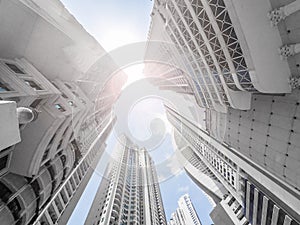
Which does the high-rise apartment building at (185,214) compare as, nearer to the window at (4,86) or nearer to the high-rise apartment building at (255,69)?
the high-rise apartment building at (255,69)

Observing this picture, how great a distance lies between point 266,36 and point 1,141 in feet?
45.4

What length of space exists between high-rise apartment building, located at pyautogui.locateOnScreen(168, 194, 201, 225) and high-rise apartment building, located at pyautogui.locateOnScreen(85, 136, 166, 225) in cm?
4725

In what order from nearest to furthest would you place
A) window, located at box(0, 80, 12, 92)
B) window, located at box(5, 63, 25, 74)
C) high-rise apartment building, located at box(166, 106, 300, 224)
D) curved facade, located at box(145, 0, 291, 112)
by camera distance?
window, located at box(0, 80, 12, 92) → curved facade, located at box(145, 0, 291, 112) → window, located at box(5, 63, 25, 74) → high-rise apartment building, located at box(166, 106, 300, 224)

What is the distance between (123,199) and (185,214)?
84.0m

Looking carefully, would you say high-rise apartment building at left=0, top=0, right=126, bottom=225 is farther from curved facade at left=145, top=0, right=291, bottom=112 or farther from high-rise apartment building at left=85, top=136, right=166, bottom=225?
high-rise apartment building at left=85, top=136, right=166, bottom=225

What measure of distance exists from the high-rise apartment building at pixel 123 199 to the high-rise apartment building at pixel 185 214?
47253 mm

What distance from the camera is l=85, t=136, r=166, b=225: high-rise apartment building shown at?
47375mm

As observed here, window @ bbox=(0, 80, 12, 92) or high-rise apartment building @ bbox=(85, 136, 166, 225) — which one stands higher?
window @ bbox=(0, 80, 12, 92)

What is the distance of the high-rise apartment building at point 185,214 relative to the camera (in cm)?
10928

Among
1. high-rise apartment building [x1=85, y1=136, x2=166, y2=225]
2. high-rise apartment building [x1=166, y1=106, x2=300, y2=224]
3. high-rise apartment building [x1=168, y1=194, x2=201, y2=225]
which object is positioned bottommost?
high-rise apartment building [x1=168, y1=194, x2=201, y2=225]

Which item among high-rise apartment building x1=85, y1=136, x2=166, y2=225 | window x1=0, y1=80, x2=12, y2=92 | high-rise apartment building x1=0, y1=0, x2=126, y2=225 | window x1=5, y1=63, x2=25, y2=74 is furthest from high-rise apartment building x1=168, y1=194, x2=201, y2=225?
window x1=0, y1=80, x2=12, y2=92

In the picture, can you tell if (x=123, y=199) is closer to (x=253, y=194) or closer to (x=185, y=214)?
(x=253, y=194)

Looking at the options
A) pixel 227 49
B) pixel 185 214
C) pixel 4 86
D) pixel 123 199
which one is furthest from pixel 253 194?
pixel 185 214

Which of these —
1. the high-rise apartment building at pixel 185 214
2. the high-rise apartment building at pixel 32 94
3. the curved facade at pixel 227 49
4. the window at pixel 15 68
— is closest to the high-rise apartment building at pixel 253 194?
the curved facade at pixel 227 49
